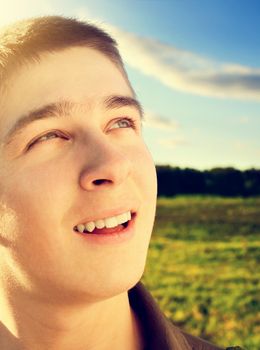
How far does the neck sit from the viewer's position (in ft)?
6.01

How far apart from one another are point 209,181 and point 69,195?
9.09 meters

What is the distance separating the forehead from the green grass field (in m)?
3.55

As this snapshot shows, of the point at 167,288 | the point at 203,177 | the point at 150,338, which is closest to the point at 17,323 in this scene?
the point at 150,338

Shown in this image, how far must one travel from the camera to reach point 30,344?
1.93m

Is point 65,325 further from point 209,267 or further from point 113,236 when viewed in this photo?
point 209,267

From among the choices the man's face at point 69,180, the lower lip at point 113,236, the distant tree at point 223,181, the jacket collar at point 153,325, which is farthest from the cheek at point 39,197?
the distant tree at point 223,181

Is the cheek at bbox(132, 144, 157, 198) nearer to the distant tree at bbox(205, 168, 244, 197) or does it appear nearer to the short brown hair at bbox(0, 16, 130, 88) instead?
the short brown hair at bbox(0, 16, 130, 88)

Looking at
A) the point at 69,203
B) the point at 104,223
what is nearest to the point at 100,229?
the point at 104,223

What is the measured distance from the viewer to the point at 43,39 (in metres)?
1.91

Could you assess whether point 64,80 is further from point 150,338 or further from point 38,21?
point 150,338

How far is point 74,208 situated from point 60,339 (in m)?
0.53

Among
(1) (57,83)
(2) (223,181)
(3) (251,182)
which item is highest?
(2) (223,181)

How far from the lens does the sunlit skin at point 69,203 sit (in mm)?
1659

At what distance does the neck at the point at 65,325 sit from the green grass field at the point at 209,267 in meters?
3.08
